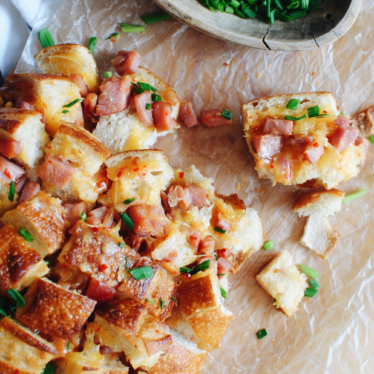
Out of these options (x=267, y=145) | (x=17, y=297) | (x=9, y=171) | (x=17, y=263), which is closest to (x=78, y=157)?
(x=9, y=171)

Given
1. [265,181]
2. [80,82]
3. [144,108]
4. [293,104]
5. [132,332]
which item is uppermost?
[80,82]

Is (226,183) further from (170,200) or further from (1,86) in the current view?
(1,86)

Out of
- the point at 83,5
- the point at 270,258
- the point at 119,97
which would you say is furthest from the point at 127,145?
the point at 270,258

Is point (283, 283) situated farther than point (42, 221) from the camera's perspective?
Yes

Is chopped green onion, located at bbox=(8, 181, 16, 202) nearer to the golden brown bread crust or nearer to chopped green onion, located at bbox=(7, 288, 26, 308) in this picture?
the golden brown bread crust

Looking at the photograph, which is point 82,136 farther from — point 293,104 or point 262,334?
point 262,334

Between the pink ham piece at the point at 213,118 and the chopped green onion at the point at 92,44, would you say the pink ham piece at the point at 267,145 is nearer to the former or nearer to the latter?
the pink ham piece at the point at 213,118
